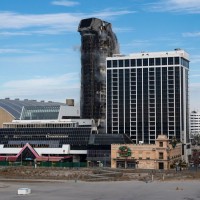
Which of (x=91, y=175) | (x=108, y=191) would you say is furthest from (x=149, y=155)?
(x=108, y=191)

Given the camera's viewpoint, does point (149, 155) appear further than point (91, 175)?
Yes

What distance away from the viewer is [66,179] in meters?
160

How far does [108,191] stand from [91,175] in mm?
43648

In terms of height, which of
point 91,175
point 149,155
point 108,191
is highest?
point 149,155

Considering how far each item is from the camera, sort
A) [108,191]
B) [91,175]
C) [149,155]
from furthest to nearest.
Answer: [149,155]
[91,175]
[108,191]

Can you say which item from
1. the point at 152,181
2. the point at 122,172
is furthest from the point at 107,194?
the point at 122,172

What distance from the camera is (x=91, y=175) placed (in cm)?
16525

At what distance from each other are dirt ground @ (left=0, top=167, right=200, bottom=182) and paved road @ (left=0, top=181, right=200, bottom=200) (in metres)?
11.9

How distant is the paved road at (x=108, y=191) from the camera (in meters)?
110

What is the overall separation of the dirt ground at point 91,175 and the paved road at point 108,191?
1192 cm

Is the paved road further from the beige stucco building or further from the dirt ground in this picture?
the beige stucco building

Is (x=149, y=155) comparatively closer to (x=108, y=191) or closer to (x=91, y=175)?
(x=91, y=175)

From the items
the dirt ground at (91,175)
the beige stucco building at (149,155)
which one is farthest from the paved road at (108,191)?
the beige stucco building at (149,155)

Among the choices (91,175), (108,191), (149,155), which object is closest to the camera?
(108,191)
